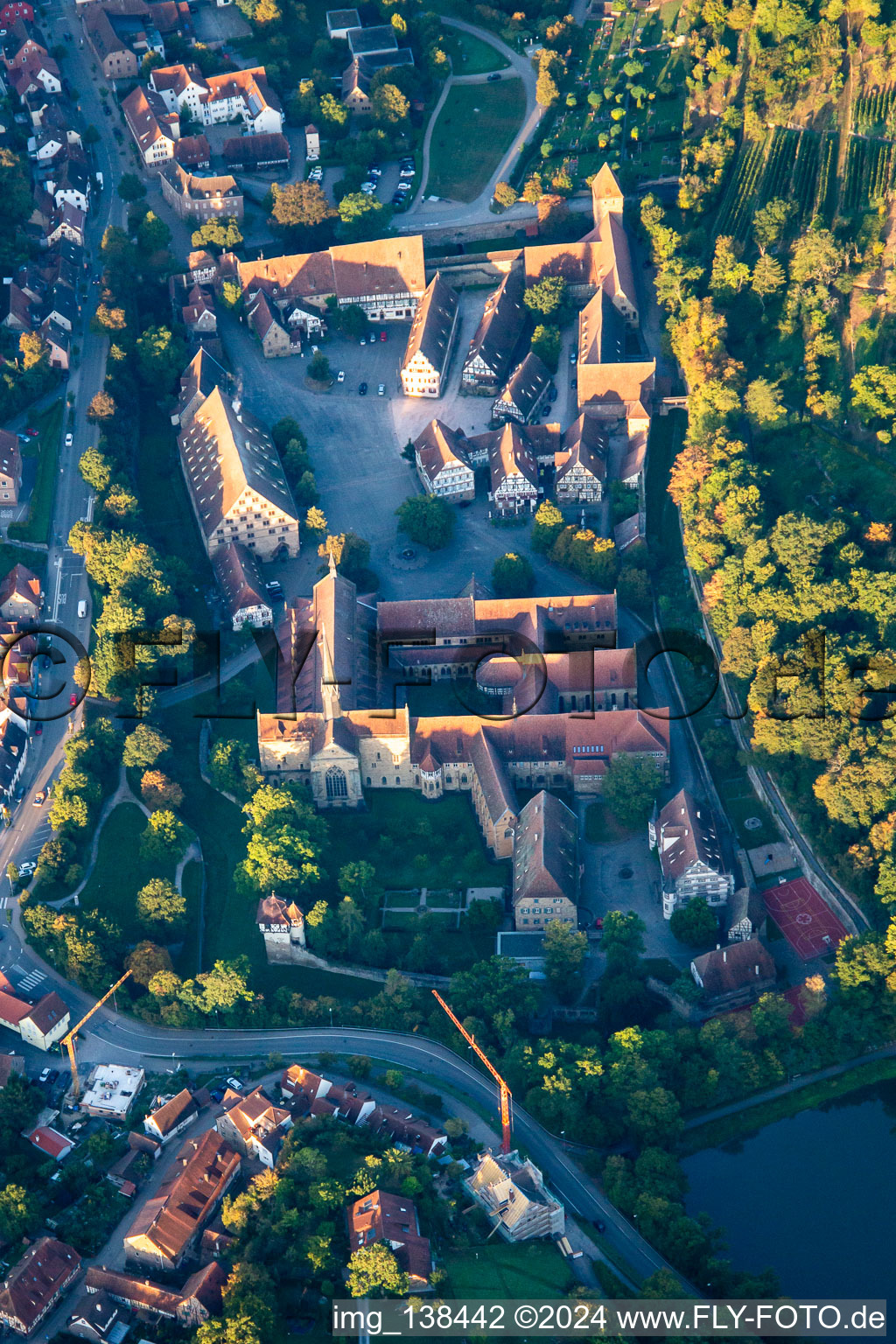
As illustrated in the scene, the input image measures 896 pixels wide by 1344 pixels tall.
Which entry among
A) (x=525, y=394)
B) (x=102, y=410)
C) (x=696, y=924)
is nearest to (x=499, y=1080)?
(x=696, y=924)

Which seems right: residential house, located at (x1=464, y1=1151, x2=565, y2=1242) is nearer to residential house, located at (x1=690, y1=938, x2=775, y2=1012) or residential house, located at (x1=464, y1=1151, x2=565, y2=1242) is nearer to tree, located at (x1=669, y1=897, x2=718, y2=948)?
residential house, located at (x1=690, y1=938, x2=775, y2=1012)

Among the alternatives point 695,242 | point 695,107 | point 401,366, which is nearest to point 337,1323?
point 401,366

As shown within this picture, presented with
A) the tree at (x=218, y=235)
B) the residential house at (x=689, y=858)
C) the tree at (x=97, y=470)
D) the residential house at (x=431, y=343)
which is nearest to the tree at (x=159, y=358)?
the tree at (x=97, y=470)

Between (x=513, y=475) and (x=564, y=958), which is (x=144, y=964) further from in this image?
(x=513, y=475)

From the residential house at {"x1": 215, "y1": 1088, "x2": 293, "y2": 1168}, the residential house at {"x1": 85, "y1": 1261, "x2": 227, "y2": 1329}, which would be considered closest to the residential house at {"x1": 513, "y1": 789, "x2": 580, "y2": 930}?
the residential house at {"x1": 215, "y1": 1088, "x2": 293, "y2": 1168}

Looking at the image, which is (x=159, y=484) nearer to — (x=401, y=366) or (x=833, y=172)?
(x=401, y=366)

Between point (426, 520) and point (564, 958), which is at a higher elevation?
point (426, 520)
